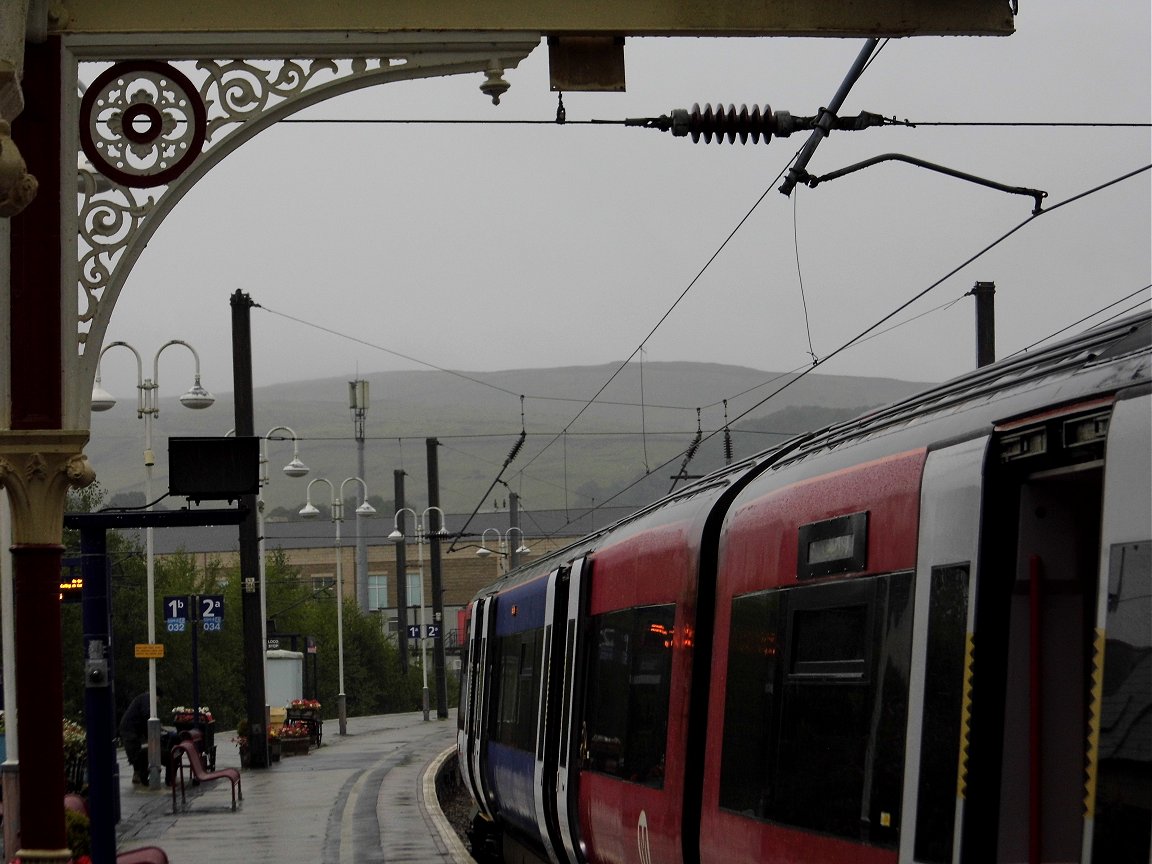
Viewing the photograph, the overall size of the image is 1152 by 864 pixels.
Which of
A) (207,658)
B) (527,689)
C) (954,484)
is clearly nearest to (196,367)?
(527,689)

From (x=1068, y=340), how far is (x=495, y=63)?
16.1 ft

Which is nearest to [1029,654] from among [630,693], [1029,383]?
[1029,383]

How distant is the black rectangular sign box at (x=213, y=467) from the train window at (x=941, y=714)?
601 centimetres

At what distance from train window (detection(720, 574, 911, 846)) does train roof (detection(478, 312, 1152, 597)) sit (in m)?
0.70

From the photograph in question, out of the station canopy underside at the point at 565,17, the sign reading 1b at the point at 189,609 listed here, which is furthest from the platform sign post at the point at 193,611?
the station canopy underside at the point at 565,17

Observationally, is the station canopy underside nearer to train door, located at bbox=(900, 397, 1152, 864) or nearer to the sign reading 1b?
train door, located at bbox=(900, 397, 1152, 864)

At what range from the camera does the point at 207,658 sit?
6275 cm

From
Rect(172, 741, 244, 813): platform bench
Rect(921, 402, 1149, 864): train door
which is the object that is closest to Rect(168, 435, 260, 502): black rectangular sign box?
Rect(921, 402, 1149, 864): train door

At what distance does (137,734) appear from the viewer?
28.1 meters

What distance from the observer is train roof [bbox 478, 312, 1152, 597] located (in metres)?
4.79

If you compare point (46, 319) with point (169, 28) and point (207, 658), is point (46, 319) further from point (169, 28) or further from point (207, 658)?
point (207, 658)

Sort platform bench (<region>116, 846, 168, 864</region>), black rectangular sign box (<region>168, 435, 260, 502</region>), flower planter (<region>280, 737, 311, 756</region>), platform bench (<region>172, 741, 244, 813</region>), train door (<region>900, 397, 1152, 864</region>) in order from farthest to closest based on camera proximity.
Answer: flower planter (<region>280, 737, 311, 756</region>)
platform bench (<region>172, 741, 244, 813</region>)
platform bench (<region>116, 846, 168, 864</region>)
black rectangular sign box (<region>168, 435, 260, 502</region>)
train door (<region>900, 397, 1152, 864</region>)

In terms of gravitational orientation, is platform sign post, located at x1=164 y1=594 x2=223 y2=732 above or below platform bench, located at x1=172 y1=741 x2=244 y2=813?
above

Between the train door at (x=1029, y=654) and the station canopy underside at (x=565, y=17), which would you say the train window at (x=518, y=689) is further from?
the train door at (x=1029, y=654)
